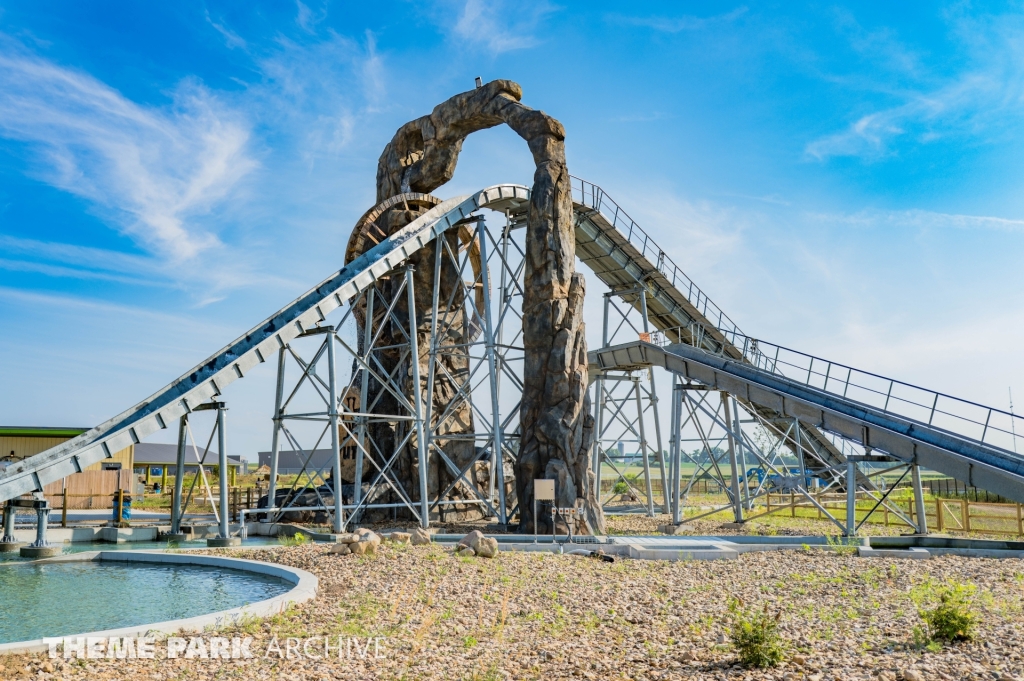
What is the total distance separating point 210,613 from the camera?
9672mm

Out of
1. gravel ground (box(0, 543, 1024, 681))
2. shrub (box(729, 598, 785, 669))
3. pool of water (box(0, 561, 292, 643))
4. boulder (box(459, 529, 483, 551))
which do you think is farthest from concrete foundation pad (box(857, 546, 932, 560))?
pool of water (box(0, 561, 292, 643))

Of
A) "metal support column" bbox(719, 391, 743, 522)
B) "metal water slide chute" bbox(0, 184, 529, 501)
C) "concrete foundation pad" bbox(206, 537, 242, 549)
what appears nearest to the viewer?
"metal water slide chute" bbox(0, 184, 529, 501)

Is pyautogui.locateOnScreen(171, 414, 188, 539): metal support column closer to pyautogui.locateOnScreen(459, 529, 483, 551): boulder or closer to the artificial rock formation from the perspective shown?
pyautogui.locateOnScreen(459, 529, 483, 551): boulder

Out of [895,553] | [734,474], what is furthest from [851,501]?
[734,474]

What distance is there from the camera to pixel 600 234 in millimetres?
29047

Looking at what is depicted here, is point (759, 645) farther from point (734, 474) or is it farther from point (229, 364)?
point (734, 474)

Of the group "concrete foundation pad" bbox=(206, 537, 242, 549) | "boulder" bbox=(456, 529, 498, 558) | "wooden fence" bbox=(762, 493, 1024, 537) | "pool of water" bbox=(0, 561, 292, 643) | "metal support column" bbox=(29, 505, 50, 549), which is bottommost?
"wooden fence" bbox=(762, 493, 1024, 537)

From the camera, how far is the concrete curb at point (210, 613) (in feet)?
26.1

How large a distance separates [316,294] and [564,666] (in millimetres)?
15104

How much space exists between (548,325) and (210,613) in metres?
14.4

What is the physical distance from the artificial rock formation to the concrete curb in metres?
9.24

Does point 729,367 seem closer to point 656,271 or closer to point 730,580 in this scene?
point 656,271

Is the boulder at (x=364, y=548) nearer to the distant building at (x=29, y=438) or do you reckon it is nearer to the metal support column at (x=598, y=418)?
the metal support column at (x=598, y=418)

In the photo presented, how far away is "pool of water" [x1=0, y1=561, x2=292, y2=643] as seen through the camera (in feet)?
31.2
